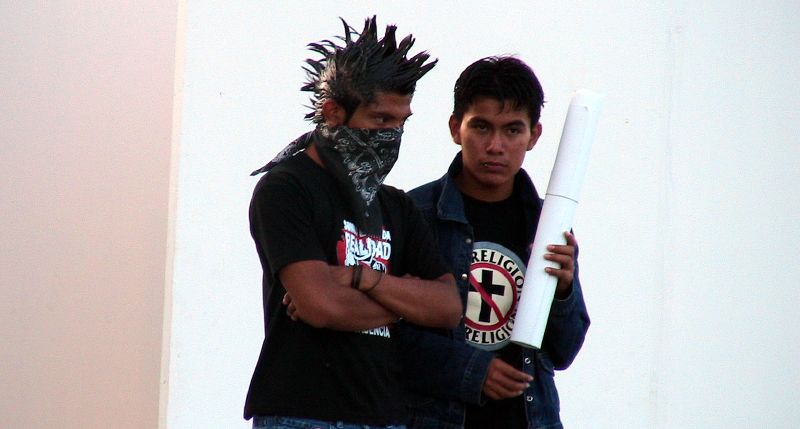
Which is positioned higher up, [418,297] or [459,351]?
[418,297]

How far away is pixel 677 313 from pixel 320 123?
10.3 ft

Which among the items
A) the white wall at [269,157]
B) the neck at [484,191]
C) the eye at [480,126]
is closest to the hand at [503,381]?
the neck at [484,191]

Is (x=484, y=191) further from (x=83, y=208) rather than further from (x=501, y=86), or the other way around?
(x=83, y=208)

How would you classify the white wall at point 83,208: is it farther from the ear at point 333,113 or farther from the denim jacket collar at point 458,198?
the ear at point 333,113

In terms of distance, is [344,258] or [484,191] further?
[484,191]

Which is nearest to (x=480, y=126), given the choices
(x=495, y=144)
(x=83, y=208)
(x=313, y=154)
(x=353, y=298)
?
(x=495, y=144)

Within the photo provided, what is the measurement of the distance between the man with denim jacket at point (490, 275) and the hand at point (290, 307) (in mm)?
503

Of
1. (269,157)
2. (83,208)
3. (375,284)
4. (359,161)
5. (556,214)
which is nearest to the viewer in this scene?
(375,284)

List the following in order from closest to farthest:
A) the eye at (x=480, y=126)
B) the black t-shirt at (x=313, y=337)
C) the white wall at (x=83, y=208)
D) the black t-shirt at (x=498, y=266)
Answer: the black t-shirt at (x=313, y=337) < the black t-shirt at (x=498, y=266) < the eye at (x=480, y=126) < the white wall at (x=83, y=208)

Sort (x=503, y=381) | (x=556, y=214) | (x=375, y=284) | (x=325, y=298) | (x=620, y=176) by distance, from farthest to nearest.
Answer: (x=620, y=176) → (x=556, y=214) → (x=503, y=381) → (x=375, y=284) → (x=325, y=298)

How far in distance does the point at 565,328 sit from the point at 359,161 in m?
0.81

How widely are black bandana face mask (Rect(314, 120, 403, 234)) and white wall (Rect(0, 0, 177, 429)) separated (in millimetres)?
1774

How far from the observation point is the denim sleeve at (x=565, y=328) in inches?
127

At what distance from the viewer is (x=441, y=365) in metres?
3.12
